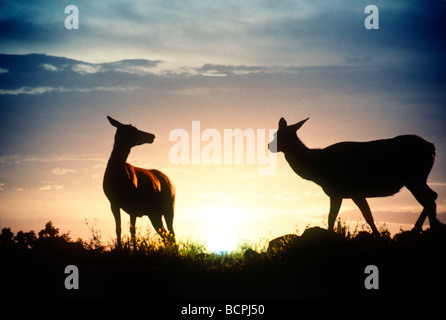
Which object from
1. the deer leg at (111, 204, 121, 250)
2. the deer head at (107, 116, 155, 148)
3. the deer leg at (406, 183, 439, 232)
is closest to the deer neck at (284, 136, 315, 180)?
the deer leg at (406, 183, 439, 232)

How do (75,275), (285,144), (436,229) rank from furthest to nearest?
(285,144) < (436,229) < (75,275)

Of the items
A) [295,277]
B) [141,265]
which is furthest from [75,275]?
[295,277]

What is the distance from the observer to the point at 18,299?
31.8ft

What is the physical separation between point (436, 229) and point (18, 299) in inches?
385

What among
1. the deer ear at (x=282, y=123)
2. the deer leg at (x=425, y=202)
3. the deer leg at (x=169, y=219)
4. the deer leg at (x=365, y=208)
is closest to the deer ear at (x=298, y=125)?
the deer ear at (x=282, y=123)

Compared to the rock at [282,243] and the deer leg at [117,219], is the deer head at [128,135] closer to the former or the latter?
the deer leg at [117,219]

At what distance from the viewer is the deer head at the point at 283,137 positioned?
1295 cm

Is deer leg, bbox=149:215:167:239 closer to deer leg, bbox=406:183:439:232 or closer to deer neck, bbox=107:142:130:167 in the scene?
deer neck, bbox=107:142:130:167

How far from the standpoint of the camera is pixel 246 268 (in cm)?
1131

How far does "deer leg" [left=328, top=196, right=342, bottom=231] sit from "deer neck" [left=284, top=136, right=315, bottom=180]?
913 mm

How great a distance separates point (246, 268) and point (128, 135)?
4.75 metres

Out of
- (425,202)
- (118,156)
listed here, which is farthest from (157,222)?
(425,202)

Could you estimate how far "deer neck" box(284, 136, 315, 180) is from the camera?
13086 millimetres
